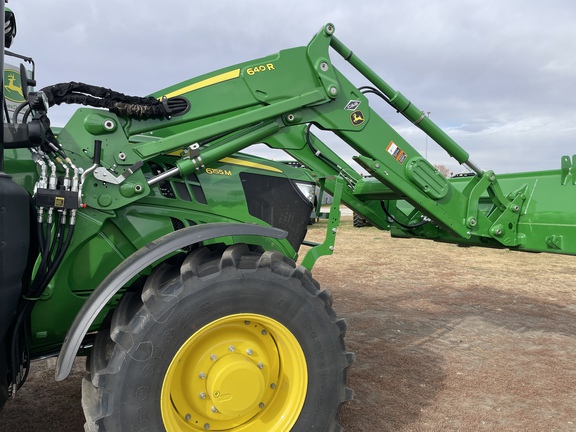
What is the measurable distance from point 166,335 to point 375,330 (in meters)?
3.62

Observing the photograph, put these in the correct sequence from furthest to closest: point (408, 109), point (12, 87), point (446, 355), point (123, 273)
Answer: point (446, 355) → point (408, 109) → point (12, 87) → point (123, 273)

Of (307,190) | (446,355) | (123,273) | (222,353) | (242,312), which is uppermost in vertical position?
(307,190)

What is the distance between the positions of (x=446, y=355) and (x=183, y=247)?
3.23 meters

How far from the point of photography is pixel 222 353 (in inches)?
103

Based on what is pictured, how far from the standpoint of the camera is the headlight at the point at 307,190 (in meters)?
3.55

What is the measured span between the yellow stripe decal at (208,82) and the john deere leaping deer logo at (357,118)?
0.87 m

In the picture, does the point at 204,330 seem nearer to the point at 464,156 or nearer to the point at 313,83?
the point at 313,83

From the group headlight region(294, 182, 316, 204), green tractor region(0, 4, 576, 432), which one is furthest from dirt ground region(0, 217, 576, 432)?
headlight region(294, 182, 316, 204)

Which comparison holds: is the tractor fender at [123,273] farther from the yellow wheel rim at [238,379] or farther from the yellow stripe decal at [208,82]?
the yellow stripe decal at [208,82]

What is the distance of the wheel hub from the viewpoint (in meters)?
2.53

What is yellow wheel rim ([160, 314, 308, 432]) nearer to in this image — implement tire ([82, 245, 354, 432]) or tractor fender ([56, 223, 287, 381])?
implement tire ([82, 245, 354, 432])

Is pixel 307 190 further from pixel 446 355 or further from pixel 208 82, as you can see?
pixel 446 355

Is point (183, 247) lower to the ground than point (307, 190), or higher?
lower

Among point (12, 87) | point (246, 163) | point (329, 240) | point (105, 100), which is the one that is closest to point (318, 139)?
point (246, 163)
